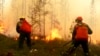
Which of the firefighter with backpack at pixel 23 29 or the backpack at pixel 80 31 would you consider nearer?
the backpack at pixel 80 31

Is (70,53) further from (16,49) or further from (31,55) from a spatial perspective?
(16,49)

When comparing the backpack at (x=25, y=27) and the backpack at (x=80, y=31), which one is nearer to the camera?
the backpack at (x=80, y=31)

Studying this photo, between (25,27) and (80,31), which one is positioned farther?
(25,27)

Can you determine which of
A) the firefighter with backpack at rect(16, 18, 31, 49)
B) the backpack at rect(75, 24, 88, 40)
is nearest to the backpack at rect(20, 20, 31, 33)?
the firefighter with backpack at rect(16, 18, 31, 49)

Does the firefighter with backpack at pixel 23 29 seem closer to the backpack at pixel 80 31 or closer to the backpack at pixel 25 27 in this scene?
the backpack at pixel 25 27

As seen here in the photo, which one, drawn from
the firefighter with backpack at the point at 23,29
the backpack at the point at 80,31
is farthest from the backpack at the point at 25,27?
the backpack at the point at 80,31

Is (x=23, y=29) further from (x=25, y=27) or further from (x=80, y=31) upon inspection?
(x=80, y=31)

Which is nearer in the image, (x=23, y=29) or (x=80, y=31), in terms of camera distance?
(x=80, y=31)

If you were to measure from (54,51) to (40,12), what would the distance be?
14.3 meters

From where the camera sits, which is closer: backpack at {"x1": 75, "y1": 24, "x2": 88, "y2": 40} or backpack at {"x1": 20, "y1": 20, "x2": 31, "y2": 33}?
backpack at {"x1": 75, "y1": 24, "x2": 88, "y2": 40}

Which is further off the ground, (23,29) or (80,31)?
(80,31)

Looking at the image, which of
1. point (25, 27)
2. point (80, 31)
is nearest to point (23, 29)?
point (25, 27)

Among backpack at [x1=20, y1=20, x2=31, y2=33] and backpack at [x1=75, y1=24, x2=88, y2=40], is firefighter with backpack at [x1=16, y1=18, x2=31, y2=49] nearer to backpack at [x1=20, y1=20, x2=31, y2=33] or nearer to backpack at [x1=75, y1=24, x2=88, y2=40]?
backpack at [x1=20, y1=20, x2=31, y2=33]

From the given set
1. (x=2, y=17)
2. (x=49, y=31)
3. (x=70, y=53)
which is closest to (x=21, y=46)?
(x=70, y=53)
